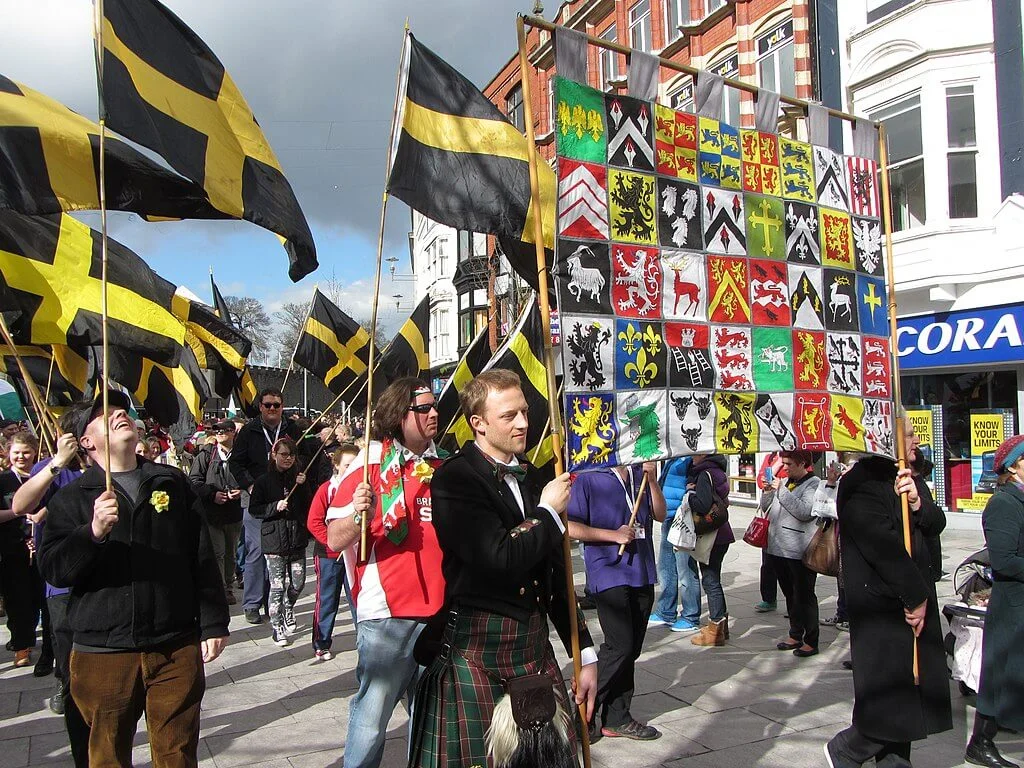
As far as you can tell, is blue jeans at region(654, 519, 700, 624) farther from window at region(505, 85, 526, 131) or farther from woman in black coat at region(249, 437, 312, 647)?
window at region(505, 85, 526, 131)

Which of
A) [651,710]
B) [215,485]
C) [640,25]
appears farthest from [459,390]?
[640,25]

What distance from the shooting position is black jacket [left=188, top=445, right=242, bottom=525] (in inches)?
374

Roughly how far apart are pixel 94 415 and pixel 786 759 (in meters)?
4.15

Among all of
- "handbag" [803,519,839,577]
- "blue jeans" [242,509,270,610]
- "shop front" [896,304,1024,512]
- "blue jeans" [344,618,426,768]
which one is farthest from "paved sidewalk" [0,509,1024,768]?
"shop front" [896,304,1024,512]

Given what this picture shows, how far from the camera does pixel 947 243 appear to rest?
14578mm

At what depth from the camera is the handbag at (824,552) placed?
6.79 m

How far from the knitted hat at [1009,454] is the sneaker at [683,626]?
4.00 metres

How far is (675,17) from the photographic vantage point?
22.9 metres

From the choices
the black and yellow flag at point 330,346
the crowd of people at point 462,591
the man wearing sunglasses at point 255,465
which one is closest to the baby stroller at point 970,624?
the crowd of people at point 462,591

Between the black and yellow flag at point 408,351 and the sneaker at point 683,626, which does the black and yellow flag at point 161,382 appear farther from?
the sneaker at point 683,626

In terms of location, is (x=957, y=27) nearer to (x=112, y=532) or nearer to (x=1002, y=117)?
(x=1002, y=117)

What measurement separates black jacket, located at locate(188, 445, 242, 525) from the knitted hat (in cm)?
733

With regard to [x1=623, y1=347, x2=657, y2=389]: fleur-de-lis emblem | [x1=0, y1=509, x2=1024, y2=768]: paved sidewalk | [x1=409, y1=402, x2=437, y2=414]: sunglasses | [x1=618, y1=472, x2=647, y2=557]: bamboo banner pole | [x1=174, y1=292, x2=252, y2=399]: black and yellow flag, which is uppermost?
[x1=174, y1=292, x2=252, y2=399]: black and yellow flag

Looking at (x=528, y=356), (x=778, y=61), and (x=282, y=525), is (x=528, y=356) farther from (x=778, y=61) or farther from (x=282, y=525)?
(x=778, y=61)
